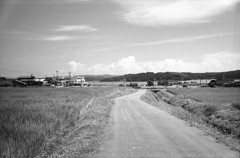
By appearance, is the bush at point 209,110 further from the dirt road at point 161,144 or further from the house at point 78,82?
the house at point 78,82

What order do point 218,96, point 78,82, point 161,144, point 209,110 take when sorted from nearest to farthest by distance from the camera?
point 161,144 < point 209,110 < point 218,96 < point 78,82

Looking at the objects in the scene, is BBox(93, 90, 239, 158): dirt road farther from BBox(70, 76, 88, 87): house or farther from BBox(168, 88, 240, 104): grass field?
BBox(70, 76, 88, 87): house

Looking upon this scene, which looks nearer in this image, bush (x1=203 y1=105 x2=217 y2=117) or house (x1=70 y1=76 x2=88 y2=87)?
bush (x1=203 y1=105 x2=217 y2=117)

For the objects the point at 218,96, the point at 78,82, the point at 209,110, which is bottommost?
the point at 209,110

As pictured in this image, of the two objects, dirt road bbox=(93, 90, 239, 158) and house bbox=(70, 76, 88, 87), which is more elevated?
house bbox=(70, 76, 88, 87)

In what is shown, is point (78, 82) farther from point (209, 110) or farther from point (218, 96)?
point (209, 110)

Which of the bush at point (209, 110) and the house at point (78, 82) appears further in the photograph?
the house at point (78, 82)

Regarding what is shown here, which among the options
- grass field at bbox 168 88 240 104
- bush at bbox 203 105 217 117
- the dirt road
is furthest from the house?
the dirt road

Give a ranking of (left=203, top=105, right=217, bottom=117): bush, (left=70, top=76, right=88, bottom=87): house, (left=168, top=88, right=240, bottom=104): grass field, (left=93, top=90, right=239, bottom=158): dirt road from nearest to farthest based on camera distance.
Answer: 1. (left=93, top=90, right=239, bottom=158): dirt road
2. (left=203, top=105, right=217, bottom=117): bush
3. (left=168, top=88, right=240, bottom=104): grass field
4. (left=70, top=76, right=88, bottom=87): house

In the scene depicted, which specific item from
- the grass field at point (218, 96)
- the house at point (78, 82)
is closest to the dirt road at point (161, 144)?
the grass field at point (218, 96)

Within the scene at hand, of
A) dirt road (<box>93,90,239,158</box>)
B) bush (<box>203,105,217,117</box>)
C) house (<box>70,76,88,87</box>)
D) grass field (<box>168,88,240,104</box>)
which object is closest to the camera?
dirt road (<box>93,90,239,158</box>)

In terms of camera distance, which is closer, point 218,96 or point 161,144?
point 161,144

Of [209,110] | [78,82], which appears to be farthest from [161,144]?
[78,82]

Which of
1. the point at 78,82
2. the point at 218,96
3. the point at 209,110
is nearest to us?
the point at 209,110
